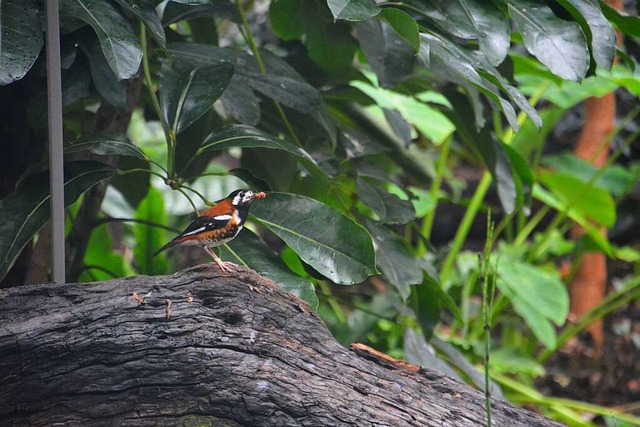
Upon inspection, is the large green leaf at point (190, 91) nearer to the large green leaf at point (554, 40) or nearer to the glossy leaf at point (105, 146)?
the glossy leaf at point (105, 146)

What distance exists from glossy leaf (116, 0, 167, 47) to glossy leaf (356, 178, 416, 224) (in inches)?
28.9

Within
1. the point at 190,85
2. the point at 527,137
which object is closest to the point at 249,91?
the point at 190,85

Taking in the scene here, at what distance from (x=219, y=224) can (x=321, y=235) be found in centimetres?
22

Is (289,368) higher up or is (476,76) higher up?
(476,76)

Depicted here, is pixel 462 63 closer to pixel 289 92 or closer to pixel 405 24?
pixel 405 24

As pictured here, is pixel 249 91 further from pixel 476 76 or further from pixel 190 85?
pixel 476 76

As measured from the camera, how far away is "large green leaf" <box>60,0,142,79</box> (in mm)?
1446

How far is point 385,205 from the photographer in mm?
2076

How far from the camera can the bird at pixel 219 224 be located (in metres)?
1.62

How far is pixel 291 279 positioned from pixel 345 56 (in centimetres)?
87

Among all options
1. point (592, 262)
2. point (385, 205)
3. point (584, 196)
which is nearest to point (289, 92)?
point (385, 205)

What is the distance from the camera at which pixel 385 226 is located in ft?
6.99

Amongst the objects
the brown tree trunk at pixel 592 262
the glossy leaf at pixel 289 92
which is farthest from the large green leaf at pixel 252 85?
the brown tree trunk at pixel 592 262

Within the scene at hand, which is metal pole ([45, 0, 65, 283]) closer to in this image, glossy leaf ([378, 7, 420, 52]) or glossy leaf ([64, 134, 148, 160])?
glossy leaf ([64, 134, 148, 160])
